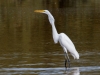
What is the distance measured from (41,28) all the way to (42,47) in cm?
654

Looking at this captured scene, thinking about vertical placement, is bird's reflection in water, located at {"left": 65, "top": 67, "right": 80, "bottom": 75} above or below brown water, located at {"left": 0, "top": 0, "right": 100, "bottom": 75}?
above

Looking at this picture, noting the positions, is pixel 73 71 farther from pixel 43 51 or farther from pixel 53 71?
pixel 43 51

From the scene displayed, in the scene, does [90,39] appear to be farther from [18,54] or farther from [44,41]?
[18,54]

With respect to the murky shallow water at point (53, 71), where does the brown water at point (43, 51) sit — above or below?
below

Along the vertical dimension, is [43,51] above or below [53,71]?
below

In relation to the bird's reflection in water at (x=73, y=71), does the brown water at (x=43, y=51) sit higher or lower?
lower

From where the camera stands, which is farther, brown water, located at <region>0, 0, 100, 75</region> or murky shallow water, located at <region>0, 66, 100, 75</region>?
brown water, located at <region>0, 0, 100, 75</region>

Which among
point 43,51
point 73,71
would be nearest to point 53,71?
point 73,71

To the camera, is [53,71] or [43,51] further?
[43,51]

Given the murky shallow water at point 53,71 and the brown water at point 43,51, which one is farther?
the brown water at point 43,51

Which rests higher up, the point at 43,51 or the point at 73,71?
the point at 73,71

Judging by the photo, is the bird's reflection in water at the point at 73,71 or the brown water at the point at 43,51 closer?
the bird's reflection in water at the point at 73,71

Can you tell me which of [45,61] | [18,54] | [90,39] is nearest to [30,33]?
[90,39]

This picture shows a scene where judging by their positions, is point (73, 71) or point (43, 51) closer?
point (73, 71)
